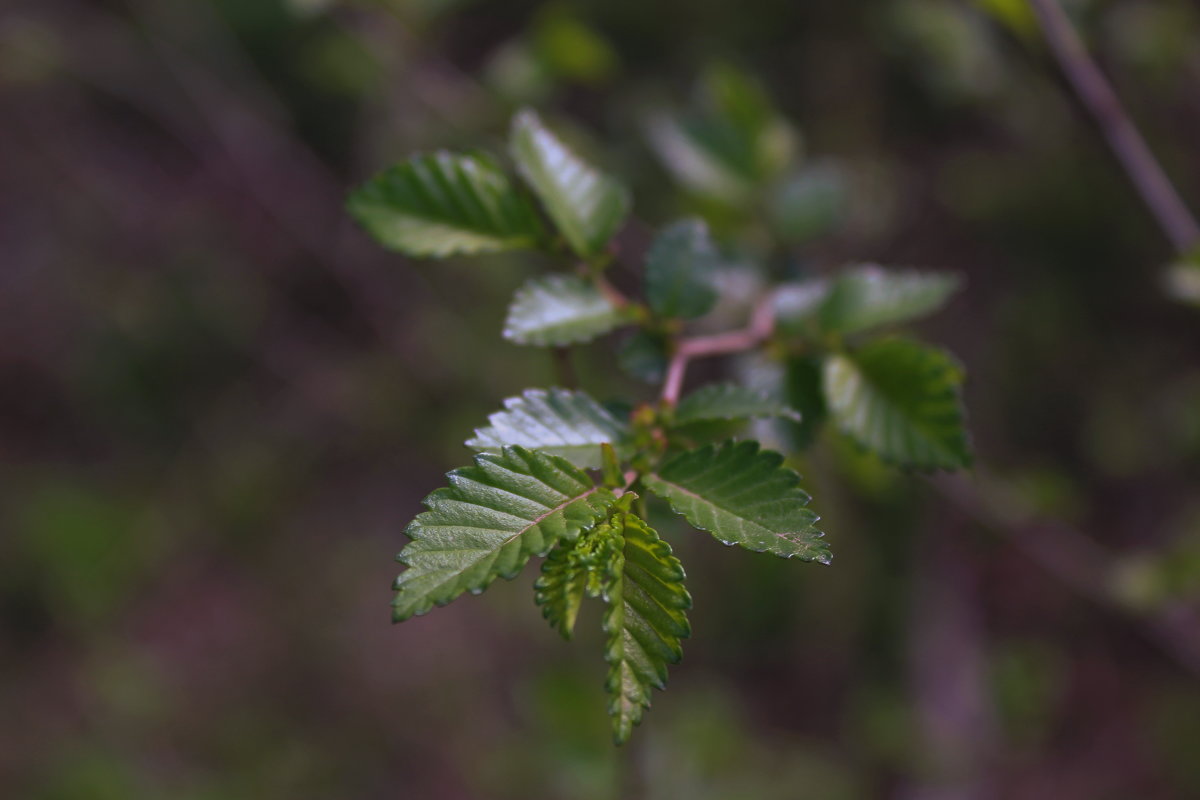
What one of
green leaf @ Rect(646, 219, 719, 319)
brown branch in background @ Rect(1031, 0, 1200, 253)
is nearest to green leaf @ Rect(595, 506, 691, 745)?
green leaf @ Rect(646, 219, 719, 319)

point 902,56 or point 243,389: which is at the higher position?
point 902,56

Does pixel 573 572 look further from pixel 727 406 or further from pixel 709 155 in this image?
pixel 709 155

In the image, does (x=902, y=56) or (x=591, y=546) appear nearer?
(x=591, y=546)

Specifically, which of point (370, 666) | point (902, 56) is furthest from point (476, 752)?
point (902, 56)

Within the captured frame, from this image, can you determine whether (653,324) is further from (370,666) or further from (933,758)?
(370,666)

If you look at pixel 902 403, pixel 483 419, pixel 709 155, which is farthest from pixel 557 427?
pixel 483 419
